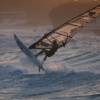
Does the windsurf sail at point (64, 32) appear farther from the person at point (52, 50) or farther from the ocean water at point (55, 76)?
the ocean water at point (55, 76)

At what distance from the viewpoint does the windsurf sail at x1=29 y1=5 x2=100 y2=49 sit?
16.1 meters

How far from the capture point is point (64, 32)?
698 inches

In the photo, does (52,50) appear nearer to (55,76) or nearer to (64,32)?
(55,76)

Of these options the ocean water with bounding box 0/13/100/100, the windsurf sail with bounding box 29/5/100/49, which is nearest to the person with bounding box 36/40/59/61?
the windsurf sail with bounding box 29/5/100/49

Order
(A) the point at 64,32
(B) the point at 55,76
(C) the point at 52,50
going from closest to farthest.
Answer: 1. (C) the point at 52,50
2. (B) the point at 55,76
3. (A) the point at 64,32

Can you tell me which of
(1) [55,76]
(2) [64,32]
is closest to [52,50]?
(1) [55,76]

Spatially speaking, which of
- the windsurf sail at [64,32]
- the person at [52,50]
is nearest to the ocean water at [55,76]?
the person at [52,50]

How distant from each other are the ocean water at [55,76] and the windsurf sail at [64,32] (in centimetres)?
122

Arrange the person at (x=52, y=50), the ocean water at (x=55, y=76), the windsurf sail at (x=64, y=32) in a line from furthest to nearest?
the windsurf sail at (x=64, y=32) < the person at (x=52, y=50) < the ocean water at (x=55, y=76)

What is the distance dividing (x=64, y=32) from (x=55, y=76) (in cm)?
235

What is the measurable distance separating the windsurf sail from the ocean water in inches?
48.1

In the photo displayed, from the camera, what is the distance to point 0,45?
82.3 ft

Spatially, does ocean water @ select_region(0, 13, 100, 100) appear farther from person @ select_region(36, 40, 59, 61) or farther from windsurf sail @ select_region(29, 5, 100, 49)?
windsurf sail @ select_region(29, 5, 100, 49)

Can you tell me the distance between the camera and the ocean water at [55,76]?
45.5 ft
